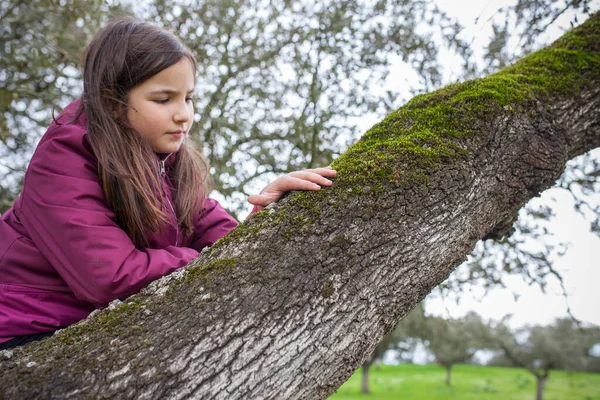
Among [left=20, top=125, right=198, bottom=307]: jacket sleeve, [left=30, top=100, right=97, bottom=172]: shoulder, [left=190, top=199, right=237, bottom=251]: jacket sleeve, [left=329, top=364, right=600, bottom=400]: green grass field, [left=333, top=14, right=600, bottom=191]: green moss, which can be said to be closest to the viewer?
[left=20, top=125, right=198, bottom=307]: jacket sleeve

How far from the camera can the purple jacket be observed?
1.89m

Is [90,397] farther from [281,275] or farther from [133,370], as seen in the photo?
[281,275]

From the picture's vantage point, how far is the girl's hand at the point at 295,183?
6.75ft

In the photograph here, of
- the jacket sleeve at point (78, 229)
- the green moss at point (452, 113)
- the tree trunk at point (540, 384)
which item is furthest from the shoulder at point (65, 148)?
the tree trunk at point (540, 384)

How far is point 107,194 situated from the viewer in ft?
6.84

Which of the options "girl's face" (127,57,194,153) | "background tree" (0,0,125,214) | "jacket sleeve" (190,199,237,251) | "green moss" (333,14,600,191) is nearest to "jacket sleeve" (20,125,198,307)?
"girl's face" (127,57,194,153)

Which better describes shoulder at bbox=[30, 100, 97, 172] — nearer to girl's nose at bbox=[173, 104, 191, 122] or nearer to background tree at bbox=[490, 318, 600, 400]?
girl's nose at bbox=[173, 104, 191, 122]

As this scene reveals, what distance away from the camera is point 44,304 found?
2006 mm

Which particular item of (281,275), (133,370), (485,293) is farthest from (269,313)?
(485,293)

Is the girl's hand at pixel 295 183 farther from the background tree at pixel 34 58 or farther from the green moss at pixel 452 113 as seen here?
the background tree at pixel 34 58

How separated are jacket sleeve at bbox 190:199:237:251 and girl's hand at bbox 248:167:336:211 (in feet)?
1.62

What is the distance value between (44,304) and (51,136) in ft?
2.38

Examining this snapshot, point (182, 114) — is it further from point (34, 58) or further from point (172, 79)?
point (34, 58)

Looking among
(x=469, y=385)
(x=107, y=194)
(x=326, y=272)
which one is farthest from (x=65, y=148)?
(x=469, y=385)
